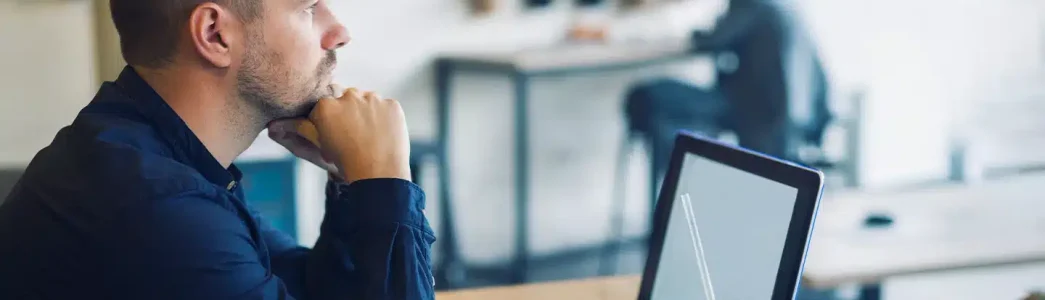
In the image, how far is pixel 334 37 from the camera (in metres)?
1.26

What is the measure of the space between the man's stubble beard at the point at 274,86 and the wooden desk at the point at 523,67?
2.56 meters

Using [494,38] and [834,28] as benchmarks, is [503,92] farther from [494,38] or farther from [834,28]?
[834,28]

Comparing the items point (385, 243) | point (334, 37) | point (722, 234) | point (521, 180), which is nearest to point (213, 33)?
point (334, 37)

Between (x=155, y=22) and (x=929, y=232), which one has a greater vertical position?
(x=155, y=22)

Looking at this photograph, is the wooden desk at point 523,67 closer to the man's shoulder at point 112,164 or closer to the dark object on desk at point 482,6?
the dark object on desk at point 482,6

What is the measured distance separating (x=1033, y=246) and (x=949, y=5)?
3530 mm

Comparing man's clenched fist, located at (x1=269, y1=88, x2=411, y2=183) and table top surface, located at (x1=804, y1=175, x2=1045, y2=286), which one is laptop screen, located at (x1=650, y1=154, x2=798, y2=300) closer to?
man's clenched fist, located at (x1=269, y1=88, x2=411, y2=183)

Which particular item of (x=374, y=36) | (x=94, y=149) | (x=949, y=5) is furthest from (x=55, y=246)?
(x=949, y=5)

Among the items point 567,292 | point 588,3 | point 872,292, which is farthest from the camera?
point 588,3

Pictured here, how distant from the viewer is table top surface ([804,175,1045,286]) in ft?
6.23

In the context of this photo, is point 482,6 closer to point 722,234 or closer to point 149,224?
point 722,234

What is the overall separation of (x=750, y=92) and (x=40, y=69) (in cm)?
225

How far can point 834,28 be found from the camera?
5.11m

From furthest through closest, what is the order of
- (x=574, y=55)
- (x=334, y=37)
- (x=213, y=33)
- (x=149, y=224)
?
(x=574, y=55)
(x=334, y=37)
(x=213, y=33)
(x=149, y=224)
